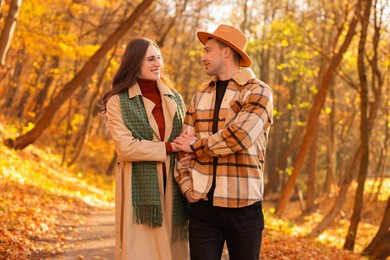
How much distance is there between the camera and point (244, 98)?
3.98 metres

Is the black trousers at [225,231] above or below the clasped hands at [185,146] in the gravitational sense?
below

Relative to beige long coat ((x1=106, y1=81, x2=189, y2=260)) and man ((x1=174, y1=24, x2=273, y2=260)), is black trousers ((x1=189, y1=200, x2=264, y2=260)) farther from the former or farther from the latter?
beige long coat ((x1=106, y1=81, x2=189, y2=260))

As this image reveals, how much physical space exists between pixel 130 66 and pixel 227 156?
1245 mm

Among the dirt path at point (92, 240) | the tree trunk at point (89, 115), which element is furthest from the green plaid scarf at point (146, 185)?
the tree trunk at point (89, 115)

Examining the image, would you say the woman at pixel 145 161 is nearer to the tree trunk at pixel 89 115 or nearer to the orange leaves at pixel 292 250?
the orange leaves at pixel 292 250

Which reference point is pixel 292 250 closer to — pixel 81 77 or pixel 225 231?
pixel 225 231

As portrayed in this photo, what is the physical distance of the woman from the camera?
437 centimetres

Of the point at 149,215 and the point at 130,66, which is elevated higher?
the point at 130,66

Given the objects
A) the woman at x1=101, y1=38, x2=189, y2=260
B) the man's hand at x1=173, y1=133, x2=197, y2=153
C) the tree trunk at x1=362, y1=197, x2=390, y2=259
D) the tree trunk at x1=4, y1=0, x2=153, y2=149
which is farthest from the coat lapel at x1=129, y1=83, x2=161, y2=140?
the tree trunk at x1=4, y1=0, x2=153, y2=149

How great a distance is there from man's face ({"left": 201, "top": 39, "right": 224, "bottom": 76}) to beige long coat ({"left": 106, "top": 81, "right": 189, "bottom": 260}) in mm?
637

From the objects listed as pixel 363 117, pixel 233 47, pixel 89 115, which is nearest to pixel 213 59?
pixel 233 47

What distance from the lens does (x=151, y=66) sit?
4.64m

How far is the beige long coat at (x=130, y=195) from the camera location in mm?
4355

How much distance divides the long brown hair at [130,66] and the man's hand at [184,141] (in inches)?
26.6
